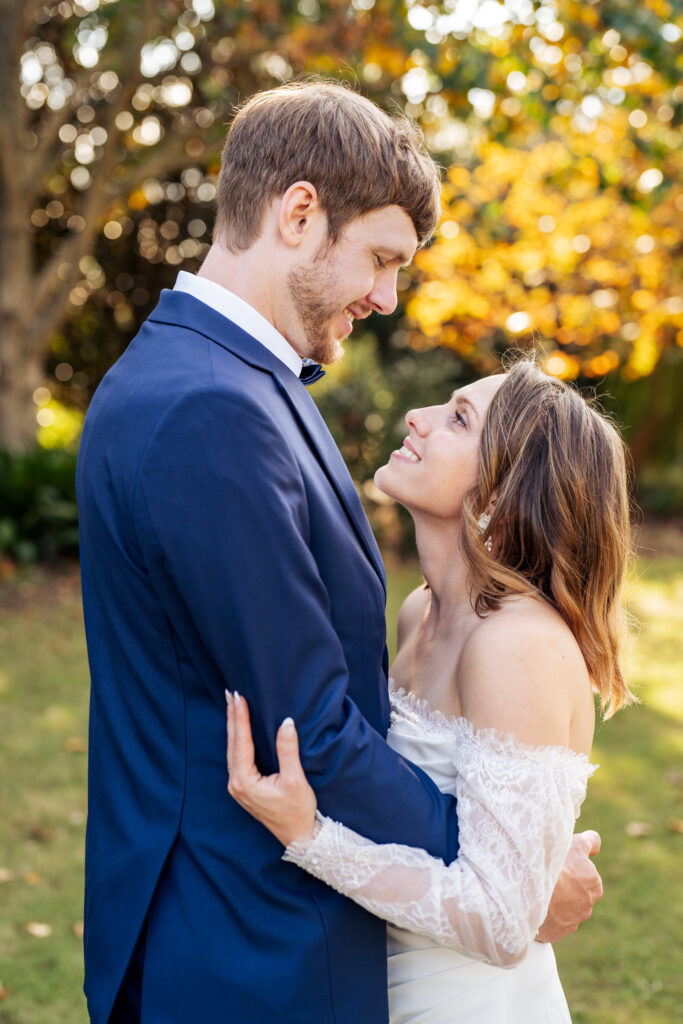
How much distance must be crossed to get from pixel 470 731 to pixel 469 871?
0.25 m

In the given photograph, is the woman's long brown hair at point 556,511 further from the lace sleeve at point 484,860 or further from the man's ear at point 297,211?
the man's ear at point 297,211

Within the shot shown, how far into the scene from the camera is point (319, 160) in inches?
62.7

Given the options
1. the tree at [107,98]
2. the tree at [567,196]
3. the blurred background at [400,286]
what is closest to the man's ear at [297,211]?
the blurred background at [400,286]

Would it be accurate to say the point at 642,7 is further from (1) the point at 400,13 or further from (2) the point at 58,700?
(2) the point at 58,700

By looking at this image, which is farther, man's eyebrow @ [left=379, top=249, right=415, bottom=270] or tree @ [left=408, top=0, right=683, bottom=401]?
tree @ [left=408, top=0, right=683, bottom=401]

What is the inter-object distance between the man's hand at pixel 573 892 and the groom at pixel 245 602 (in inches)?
11.4

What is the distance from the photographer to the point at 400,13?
630 centimetres

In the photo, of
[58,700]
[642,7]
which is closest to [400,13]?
[642,7]

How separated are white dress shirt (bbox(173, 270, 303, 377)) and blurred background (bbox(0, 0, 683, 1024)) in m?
1.67

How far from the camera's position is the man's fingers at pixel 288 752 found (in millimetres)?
1367

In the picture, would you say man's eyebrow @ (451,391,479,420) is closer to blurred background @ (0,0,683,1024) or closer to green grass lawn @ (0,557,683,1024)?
green grass lawn @ (0,557,683,1024)

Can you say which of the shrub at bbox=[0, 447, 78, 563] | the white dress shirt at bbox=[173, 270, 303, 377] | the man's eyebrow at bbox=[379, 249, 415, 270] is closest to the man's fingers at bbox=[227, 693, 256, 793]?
the white dress shirt at bbox=[173, 270, 303, 377]

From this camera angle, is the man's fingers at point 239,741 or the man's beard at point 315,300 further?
the man's beard at point 315,300

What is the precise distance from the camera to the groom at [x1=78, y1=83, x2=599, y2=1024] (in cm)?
136
